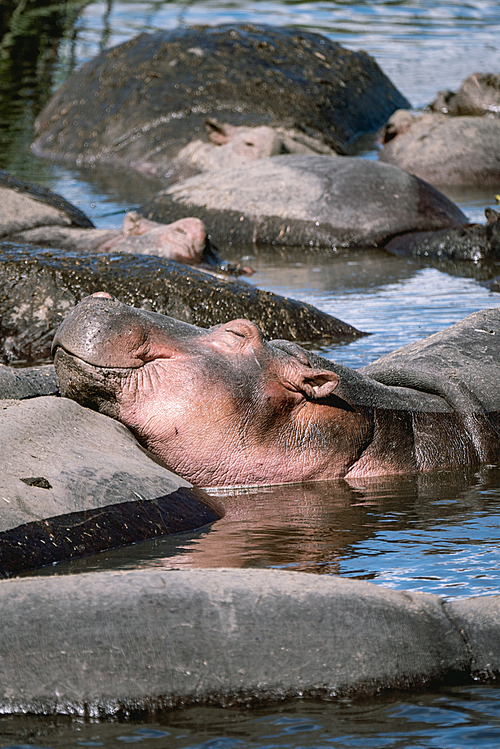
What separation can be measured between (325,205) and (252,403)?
24.3 ft

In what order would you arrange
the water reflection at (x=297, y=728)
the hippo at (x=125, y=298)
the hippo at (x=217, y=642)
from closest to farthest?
the water reflection at (x=297, y=728) < the hippo at (x=217, y=642) < the hippo at (x=125, y=298)

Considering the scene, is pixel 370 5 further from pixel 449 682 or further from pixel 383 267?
pixel 449 682

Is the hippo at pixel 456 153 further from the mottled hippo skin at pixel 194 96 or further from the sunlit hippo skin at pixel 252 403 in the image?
the sunlit hippo skin at pixel 252 403

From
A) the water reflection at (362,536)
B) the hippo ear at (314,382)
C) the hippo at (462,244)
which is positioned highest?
the hippo ear at (314,382)

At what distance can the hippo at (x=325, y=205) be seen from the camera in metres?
12.0

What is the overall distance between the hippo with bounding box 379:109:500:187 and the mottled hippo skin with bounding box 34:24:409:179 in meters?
1.02

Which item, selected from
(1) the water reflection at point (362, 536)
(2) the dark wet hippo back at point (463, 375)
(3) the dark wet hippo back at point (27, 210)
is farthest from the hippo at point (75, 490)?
(3) the dark wet hippo back at point (27, 210)

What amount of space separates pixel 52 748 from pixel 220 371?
231 centimetres

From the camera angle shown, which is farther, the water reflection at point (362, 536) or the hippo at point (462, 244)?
the hippo at point (462, 244)

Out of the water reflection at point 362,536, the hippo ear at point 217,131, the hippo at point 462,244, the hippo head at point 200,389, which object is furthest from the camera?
the hippo ear at point 217,131

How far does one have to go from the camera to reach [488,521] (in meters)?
4.64

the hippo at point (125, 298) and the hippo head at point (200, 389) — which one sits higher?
the hippo head at point (200, 389)

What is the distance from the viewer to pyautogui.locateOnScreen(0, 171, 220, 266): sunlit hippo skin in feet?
33.2

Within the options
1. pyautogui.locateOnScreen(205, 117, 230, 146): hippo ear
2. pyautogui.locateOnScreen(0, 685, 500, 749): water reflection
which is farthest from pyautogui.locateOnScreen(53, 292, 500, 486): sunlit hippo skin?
pyautogui.locateOnScreen(205, 117, 230, 146): hippo ear
